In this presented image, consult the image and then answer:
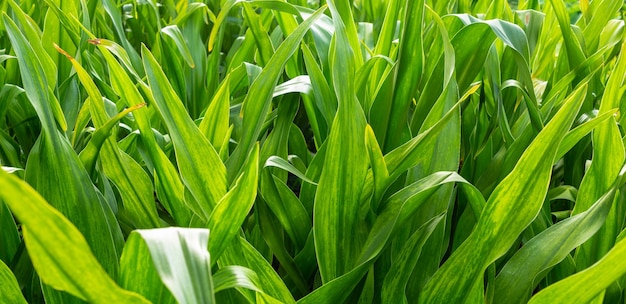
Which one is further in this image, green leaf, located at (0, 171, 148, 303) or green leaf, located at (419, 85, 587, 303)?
green leaf, located at (419, 85, 587, 303)

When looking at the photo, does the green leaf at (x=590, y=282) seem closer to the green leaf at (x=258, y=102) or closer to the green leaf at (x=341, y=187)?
the green leaf at (x=341, y=187)

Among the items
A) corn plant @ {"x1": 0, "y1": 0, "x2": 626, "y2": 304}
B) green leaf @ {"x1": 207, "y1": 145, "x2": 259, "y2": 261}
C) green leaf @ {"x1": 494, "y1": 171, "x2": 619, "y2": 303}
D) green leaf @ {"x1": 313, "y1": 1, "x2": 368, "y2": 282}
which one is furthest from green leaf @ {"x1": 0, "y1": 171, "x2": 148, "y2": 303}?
green leaf @ {"x1": 494, "y1": 171, "x2": 619, "y2": 303}

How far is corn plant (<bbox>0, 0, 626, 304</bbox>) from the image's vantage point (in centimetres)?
50

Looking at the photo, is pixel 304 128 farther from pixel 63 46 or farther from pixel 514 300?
pixel 514 300

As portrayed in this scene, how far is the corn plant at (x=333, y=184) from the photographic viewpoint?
0.50 meters

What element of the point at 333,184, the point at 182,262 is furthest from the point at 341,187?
the point at 182,262

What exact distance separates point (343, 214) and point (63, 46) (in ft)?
1.89

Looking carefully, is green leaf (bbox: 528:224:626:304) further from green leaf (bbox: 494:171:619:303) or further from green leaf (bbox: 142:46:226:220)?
green leaf (bbox: 142:46:226:220)

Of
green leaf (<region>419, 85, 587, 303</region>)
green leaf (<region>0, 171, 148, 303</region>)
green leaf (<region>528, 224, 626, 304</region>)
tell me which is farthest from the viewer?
green leaf (<region>419, 85, 587, 303</region>)

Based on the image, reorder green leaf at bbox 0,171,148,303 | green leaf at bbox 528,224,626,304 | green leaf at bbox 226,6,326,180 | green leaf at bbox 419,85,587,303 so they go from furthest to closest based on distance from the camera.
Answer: green leaf at bbox 226,6,326,180 < green leaf at bbox 419,85,587,303 < green leaf at bbox 528,224,626,304 < green leaf at bbox 0,171,148,303

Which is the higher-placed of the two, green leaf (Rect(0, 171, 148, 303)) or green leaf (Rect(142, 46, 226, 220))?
green leaf (Rect(0, 171, 148, 303))

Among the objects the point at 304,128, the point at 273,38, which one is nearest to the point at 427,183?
the point at 304,128

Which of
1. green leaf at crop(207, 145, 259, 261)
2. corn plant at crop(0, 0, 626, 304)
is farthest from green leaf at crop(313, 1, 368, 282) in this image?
green leaf at crop(207, 145, 259, 261)

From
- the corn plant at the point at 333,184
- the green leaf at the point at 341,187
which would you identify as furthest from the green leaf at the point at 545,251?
the green leaf at the point at 341,187
